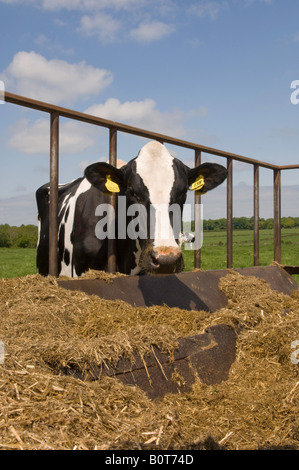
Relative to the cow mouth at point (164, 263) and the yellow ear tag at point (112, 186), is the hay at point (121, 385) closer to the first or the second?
the cow mouth at point (164, 263)

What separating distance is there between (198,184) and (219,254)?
715 inches

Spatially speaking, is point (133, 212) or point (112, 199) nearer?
point (133, 212)

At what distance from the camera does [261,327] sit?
3426 mm

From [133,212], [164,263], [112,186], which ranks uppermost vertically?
[112,186]

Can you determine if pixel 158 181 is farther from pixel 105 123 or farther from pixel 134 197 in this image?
pixel 105 123

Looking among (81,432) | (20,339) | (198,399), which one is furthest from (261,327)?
(81,432)

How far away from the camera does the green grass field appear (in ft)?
57.8

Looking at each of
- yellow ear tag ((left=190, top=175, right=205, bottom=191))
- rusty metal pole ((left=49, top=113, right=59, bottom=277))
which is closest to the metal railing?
rusty metal pole ((left=49, top=113, right=59, bottom=277))

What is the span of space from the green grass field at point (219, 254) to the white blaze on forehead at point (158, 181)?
11034 mm

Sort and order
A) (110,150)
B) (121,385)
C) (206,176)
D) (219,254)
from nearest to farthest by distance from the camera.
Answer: (121,385)
(110,150)
(206,176)
(219,254)

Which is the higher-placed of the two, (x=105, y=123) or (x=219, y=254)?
(x=105, y=123)

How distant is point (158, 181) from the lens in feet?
14.1

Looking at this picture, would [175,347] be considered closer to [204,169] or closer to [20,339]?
[20,339]

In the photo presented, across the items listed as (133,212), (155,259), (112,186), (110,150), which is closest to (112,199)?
(112,186)
